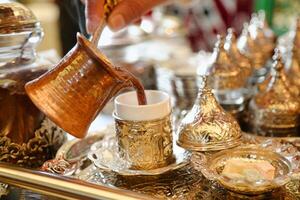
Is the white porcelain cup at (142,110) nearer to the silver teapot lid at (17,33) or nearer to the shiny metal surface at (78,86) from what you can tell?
the shiny metal surface at (78,86)

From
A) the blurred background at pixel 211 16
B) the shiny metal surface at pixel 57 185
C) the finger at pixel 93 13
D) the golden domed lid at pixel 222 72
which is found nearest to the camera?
the shiny metal surface at pixel 57 185

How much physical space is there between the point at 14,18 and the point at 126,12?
0.17m

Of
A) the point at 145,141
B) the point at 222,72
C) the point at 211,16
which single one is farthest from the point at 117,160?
the point at 211,16

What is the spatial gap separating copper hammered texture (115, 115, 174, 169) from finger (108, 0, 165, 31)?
0.55 ft

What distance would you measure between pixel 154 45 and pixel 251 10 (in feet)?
2.51

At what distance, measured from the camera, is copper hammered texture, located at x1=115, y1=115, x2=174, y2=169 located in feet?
1.84

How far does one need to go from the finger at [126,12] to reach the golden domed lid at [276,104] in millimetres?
229

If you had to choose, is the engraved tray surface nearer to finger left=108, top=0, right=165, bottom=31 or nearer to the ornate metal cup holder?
the ornate metal cup holder

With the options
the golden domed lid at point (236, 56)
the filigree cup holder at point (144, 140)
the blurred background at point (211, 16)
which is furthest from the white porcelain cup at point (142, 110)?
the blurred background at point (211, 16)

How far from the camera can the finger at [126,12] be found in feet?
2.20

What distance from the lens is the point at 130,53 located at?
1254 mm

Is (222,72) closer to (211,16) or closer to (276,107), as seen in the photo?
(276,107)

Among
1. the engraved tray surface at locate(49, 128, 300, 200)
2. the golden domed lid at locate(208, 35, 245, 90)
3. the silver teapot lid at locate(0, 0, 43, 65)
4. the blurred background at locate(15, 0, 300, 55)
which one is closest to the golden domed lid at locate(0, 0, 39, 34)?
the silver teapot lid at locate(0, 0, 43, 65)

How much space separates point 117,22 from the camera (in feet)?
2.21
